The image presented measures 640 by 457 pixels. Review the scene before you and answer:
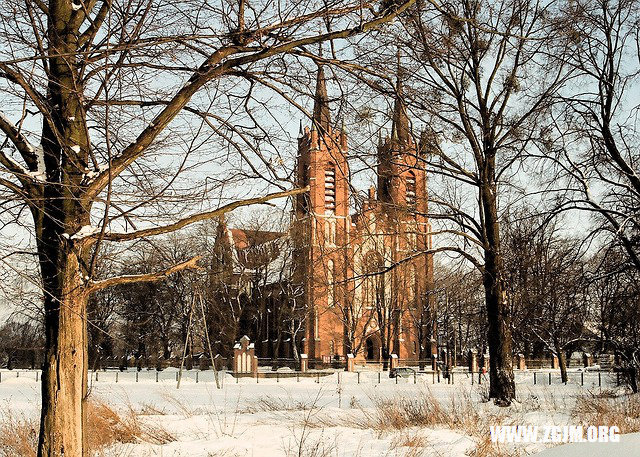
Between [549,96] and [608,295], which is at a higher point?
[549,96]

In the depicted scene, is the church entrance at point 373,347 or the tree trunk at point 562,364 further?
the church entrance at point 373,347

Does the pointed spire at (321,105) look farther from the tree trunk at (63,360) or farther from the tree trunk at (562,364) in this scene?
the tree trunk at (562,364)

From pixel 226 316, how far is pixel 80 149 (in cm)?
4551

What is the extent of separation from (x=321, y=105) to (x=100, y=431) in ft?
19.8

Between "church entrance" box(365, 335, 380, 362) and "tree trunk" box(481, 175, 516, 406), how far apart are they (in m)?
43.6

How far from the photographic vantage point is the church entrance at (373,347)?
5747 centimetres

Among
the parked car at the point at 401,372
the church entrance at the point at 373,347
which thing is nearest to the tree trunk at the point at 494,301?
the parked car at the point at 401,372

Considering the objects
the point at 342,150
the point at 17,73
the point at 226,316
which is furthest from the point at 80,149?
the point at 226,316

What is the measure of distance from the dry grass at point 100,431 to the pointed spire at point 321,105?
15.5ft

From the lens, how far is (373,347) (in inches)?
2306

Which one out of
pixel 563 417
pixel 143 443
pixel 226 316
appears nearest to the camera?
pixel 143 443

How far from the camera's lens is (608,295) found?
15.6 m

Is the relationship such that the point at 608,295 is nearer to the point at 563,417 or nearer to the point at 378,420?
the point at 563,417

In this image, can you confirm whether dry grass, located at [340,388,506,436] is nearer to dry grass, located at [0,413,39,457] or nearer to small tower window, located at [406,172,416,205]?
small tower window, located at [406,172,416,205]
